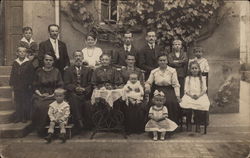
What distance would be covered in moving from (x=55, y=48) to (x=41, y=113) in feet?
4.62

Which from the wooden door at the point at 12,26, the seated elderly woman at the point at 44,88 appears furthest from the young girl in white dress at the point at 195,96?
the wooden door at the point at 12,26

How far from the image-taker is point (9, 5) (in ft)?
30.7

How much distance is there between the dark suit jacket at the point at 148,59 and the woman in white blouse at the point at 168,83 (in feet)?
1.91

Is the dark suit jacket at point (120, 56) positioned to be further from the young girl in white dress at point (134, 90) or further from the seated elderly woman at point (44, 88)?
the seated elderly woman at point (44, 88)

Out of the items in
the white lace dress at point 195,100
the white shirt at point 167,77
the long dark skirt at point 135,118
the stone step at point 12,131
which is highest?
the white shirt at point 167,77

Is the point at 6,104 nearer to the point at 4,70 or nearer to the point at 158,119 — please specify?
the point at 4,70

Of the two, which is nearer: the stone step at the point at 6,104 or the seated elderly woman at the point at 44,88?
the seated elderly woman at the point at 44,88

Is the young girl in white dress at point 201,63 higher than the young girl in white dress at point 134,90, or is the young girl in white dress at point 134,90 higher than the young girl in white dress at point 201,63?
the young girl in white dress at point 201,63

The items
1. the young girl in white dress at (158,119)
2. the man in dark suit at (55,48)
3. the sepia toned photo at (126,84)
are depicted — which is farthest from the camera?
the man in dark suit at (55,48)

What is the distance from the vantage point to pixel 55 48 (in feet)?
25.0

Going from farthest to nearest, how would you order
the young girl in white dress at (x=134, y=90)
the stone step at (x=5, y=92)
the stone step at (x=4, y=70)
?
the stone step at (x=4, y=70), the stone step at (x=5, y=92), the young girl in white dress at (x=134, y=90)

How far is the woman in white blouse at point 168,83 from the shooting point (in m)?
7.02

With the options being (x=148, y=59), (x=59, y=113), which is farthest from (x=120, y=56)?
(x=59, y=113)

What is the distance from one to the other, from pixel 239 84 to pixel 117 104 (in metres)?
3.31
